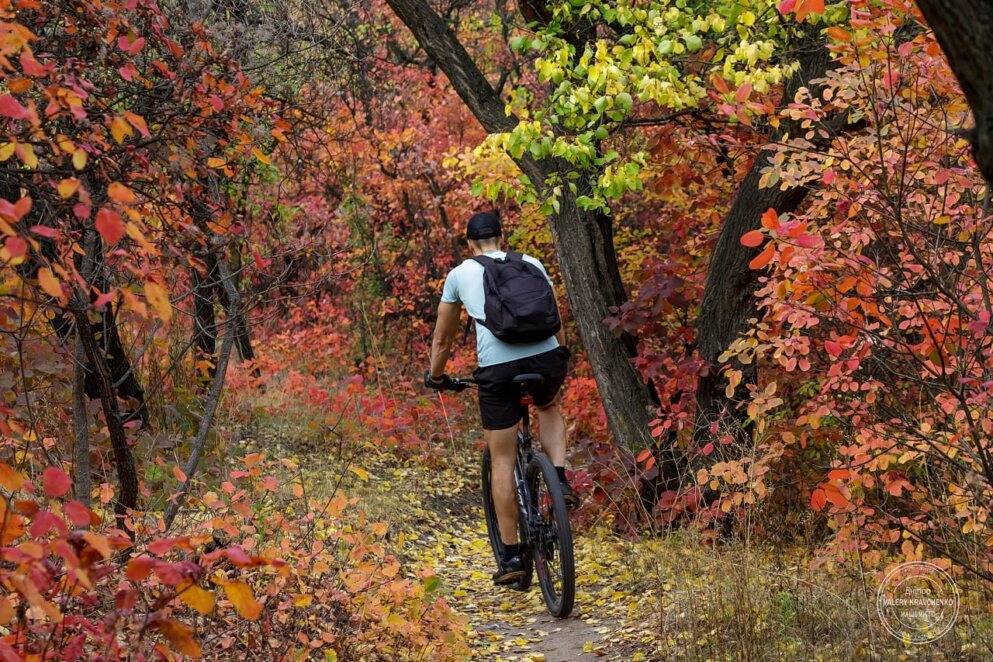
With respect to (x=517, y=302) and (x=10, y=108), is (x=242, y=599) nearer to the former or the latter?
(x=10, y=108)

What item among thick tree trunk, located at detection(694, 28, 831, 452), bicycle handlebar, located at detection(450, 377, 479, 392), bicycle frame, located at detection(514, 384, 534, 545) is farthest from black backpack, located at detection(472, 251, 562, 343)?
thick tree trunk, located at detection(694, 28, 831, 452)

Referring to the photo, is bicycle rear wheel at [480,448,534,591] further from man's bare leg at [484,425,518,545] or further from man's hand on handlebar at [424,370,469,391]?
man's hand on handlebar at [424,370,469,391]

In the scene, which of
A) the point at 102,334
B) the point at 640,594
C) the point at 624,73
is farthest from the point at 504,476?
the point at 624,73

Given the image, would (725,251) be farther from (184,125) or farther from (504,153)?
(184,125)

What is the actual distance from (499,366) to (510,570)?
4.69 feet

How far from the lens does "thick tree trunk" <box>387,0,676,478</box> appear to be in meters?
6.66

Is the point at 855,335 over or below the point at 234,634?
over

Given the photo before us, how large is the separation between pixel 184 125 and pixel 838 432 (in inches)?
171

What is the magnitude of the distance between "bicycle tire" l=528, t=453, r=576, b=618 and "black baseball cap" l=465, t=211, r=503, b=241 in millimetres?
1310

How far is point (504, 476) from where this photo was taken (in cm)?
532

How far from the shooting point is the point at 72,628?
293 cm

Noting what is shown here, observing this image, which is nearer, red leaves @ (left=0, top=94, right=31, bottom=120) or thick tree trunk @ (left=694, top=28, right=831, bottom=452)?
red leaves @ (left=0, top=94, right=31, bottom=120)

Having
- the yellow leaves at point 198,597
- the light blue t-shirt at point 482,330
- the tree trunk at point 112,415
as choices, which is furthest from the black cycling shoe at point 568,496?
the yellow leaves at point 198,597

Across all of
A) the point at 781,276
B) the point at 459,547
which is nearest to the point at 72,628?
the point at 781,276
